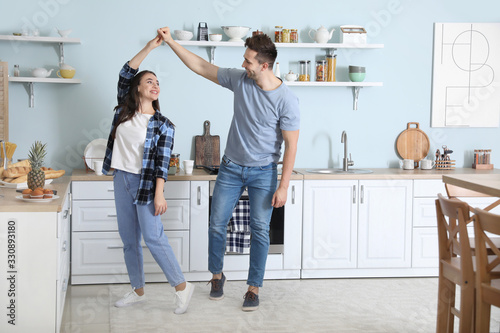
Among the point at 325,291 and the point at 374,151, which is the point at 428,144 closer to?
the point at 374,151

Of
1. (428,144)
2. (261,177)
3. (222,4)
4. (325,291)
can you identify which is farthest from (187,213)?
(428,144)

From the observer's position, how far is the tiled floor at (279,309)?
307 cm

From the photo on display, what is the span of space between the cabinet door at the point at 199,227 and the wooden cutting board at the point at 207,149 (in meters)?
0.42

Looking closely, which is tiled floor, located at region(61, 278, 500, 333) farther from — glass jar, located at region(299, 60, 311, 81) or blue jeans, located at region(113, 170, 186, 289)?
glass jar, located at region(299, 60, 311, 81)

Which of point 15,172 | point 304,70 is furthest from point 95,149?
point 304,70

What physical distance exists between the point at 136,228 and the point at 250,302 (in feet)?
2.48

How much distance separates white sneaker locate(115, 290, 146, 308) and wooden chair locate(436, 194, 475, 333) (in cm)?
→ 163

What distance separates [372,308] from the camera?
3.40 meters

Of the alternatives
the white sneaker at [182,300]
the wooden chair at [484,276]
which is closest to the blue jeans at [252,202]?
the white sneaker at [182,300]

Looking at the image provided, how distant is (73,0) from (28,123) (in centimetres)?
88

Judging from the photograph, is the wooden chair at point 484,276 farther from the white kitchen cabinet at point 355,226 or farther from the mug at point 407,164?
the mug at point 407,164

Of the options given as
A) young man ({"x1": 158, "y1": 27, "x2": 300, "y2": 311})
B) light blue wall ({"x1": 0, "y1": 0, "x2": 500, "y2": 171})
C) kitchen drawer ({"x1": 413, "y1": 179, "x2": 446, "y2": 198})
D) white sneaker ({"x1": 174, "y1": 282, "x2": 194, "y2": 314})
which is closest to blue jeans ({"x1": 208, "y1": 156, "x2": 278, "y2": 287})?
young man ({"x1": 158, "y1": 27, "x2": 300, "y2": 311})

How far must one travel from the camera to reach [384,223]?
4016mm

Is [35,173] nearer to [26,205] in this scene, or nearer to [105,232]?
[26,205]
